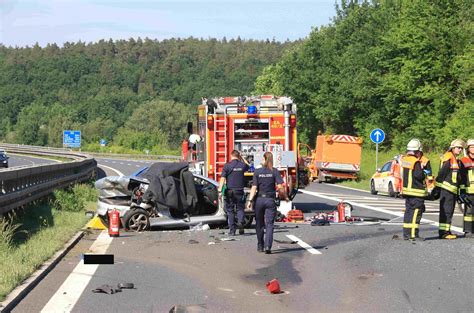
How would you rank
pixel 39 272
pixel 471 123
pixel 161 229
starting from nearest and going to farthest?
pixel 39 272 < pixel 161 229 < pixel 471 123

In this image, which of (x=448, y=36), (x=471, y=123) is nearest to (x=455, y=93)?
(x=448, y=36)

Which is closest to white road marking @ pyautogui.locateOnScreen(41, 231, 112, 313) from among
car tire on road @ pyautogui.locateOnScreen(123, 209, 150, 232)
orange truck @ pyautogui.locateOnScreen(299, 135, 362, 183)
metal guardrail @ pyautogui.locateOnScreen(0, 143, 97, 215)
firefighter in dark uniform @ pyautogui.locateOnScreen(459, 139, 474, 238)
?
metal guardrail @ pyautogui.locateOnScreen(0, 143, 97, 215)

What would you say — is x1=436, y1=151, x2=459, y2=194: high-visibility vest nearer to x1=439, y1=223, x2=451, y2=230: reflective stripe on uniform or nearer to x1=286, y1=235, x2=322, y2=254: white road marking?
x1=439, y1=223, x2=451, y2=230: reflective stripe on uniform

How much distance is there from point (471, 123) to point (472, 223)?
2789 cm

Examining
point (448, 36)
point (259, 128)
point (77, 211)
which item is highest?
point (448, 36)

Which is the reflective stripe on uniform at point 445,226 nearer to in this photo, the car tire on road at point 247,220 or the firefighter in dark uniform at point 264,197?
the firefighter in dark uniform at point 264,197

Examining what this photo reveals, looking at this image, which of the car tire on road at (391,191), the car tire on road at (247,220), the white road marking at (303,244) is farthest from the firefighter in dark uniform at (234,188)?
the car tire on road at (391,191)

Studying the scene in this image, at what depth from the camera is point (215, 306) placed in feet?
29.8

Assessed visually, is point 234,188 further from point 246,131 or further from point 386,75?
point 386,75

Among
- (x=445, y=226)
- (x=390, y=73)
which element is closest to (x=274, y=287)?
(x=445, y=226)

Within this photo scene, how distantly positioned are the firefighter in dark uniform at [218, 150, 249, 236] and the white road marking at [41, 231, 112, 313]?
3.31 metres

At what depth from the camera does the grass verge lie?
10602 mm

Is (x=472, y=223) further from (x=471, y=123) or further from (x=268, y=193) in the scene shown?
(x=471, y=123)

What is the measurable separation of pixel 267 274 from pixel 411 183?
4856 millimetres
